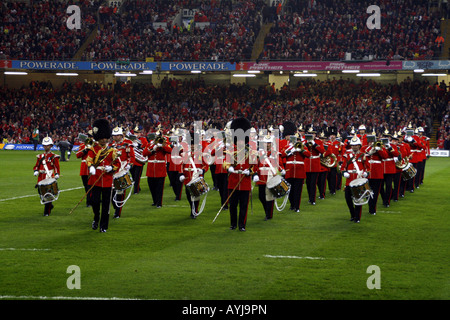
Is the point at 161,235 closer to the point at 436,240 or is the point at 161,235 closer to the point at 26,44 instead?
the point at 436,240

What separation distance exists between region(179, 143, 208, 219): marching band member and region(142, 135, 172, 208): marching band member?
1.82 ft

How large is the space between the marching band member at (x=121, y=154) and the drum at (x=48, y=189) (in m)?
1.27

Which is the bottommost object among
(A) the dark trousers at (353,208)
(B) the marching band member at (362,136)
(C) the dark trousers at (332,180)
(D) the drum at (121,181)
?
(C) the dark trousers at (332,180)

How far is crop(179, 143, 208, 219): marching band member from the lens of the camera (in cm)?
1294

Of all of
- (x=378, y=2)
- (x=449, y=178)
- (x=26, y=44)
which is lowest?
(x=449, y=178)

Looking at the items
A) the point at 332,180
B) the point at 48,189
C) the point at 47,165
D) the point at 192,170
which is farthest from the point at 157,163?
the point at 332,180

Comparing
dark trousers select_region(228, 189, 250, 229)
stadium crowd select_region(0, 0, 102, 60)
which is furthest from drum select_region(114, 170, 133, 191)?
stadium crowd select_region(0, 0, 102, 60)

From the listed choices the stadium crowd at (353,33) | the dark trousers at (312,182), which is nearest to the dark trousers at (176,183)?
the dark trousers at (312,182)

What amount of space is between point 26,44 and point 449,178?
31.9m

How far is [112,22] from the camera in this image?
45281 mm

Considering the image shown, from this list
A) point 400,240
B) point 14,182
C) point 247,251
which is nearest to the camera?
point 247,251

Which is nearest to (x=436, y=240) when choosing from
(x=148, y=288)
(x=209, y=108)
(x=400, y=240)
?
(x=400, y=240)

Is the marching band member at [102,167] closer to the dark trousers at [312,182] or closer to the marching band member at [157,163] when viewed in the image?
the marching band member at [157,163]

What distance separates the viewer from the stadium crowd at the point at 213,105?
36750 mm
